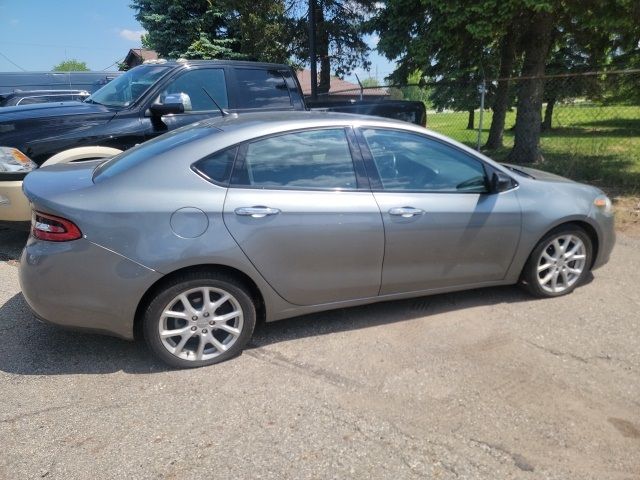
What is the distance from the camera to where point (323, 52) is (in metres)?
19.5

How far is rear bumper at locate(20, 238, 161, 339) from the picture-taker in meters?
2.80

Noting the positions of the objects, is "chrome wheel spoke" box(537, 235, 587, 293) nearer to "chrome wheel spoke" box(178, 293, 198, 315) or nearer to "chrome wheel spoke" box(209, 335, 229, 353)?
"chrome wheel spoke" box(209, 335, 229, 353)

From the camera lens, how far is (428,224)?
3.48 metres

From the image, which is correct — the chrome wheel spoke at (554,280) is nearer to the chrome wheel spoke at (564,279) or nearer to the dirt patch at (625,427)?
the chrome wheel spoke at (564,279)

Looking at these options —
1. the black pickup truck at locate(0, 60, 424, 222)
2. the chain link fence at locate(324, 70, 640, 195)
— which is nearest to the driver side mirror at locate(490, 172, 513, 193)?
the black pickup truck at locate(0, 60, 424, 222)

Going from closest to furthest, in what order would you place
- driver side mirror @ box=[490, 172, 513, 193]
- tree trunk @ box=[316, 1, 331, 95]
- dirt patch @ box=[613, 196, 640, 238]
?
driver side mirror @ box=[490, 172, 513, 193] → dirt patch @ box=[613, 196, 640, 238] → tree trunk @ box=[316, 1, 331, 95]

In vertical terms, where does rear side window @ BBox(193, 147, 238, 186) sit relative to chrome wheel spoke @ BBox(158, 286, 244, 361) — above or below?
above

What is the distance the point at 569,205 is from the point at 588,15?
228 inches

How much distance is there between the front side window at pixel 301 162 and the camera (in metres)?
3.16

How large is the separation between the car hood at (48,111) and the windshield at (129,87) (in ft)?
0.86

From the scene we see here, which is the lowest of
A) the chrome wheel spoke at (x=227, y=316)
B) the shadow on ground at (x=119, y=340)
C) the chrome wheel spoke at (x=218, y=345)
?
the shadow on ground at (x=119, y=340)

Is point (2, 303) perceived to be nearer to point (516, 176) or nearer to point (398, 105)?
point (516, 176)

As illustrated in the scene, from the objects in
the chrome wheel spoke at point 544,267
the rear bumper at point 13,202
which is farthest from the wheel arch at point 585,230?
the rear bumper at point 13,202

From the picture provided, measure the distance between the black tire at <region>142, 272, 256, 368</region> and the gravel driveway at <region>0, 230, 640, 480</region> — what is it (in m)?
0.09
